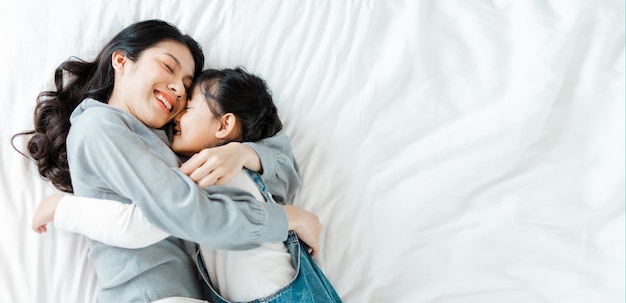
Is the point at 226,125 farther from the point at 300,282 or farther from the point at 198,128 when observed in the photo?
the point at 300,282

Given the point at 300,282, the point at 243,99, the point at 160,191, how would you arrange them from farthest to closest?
the point at 243,99
the point at 300,282
the point at 160,191

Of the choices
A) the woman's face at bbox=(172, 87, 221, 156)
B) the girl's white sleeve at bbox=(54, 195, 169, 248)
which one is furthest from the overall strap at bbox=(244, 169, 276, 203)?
the girl's white sleeve at bbox=(54, 195, 169, 248)

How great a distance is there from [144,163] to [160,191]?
62 millimetres

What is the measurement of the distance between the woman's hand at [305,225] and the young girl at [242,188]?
0.02 m

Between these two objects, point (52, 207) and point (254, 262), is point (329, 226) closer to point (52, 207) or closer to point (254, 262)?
point (254, 262)

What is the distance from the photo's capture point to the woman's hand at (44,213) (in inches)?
41.5

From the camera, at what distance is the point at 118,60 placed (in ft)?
3.92

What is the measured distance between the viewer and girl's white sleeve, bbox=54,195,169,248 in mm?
993

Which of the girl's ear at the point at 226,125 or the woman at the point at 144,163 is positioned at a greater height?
the girl's ear at the point at 226,125

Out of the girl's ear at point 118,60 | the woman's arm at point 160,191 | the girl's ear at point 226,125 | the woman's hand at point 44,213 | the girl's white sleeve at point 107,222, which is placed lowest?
the woman's hand at point 44,213

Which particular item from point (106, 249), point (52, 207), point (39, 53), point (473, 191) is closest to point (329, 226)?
point (473, 191)

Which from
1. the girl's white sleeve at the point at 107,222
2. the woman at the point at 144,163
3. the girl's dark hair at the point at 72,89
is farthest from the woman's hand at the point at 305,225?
the girl's dark hair at the point at 72,89

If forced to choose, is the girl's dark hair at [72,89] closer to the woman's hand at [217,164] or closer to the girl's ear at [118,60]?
the girl's ear at [118,60]

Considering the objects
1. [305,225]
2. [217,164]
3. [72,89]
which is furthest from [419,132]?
[72,89]
